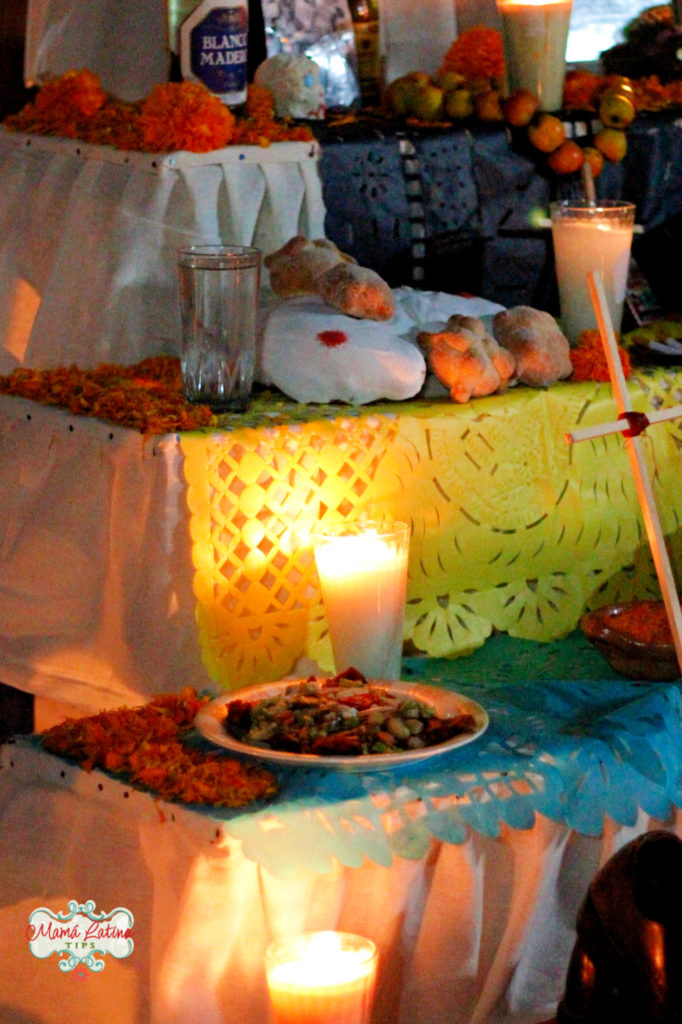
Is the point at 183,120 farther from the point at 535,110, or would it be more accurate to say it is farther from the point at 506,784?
the point at 506,784

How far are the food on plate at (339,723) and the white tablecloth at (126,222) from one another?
603 millimetres

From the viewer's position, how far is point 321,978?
3.52 ft

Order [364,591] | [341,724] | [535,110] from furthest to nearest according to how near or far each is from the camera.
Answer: [535,110], [364,591], [341,724]

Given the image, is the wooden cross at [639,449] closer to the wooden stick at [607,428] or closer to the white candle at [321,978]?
the wooden stick at [607,428]

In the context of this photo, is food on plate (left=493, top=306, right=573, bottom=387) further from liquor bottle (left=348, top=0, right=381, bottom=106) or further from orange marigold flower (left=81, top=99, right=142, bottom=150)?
liquor bottle (left=348, top=0, right=381, bottom=106)

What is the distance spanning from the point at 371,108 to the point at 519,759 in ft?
3.92

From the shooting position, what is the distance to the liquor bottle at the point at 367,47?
7.21 ft

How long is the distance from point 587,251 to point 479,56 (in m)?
0.51

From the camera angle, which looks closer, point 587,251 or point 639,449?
Answer: point 639,449

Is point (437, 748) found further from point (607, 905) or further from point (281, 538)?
point (281, 538)

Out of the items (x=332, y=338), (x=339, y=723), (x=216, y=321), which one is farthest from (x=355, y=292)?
(x=339, y=723)

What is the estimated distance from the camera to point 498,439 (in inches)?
65.0

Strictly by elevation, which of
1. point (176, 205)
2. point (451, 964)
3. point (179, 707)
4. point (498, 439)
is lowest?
point (451, 964)

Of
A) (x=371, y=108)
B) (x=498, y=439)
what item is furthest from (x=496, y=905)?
(x=371, y=108)
